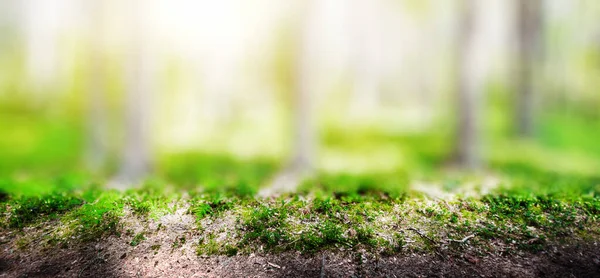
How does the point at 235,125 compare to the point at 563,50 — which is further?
the point at 563,50

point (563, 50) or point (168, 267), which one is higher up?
point (563, 50)

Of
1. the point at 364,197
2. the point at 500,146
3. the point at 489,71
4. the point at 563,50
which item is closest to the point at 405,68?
the point at 489,71

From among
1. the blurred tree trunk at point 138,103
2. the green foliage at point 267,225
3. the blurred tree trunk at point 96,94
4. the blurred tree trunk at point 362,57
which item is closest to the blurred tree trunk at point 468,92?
the green foliage at point 267,225

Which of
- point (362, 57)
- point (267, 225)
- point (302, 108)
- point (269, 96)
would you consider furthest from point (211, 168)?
point (362, 57)

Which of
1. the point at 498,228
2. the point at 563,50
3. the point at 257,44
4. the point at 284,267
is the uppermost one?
the point at 563,50

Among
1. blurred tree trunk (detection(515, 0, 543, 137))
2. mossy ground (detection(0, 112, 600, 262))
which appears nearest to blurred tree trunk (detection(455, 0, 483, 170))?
mossy ground (detection(0, 112, 600, 262))

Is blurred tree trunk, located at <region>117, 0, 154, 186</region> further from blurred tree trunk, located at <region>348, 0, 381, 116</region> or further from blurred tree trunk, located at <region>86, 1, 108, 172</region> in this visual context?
blurred tree trunk, located at <region>348, 0, 381, 116</region>

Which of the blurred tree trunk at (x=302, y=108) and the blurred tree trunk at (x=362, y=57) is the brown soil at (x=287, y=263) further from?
the blurred tree trunk at (x=362, y=57)

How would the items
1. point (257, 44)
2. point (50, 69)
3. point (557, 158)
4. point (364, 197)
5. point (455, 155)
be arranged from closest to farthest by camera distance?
point (364, 197) → point (455, 155) → point (557, 158) → point (257, 44) → point (50, 69)

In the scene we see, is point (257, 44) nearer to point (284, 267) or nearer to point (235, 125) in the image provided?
point (235, 125)
